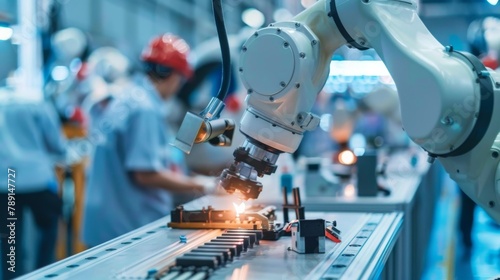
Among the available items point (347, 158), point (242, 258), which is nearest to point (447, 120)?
point (242, 258)

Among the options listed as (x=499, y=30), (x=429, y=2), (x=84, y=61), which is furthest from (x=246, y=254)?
(x=429, y=2)

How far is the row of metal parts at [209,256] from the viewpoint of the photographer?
162 centimetres

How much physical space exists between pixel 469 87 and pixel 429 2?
291 inches

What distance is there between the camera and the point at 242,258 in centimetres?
186

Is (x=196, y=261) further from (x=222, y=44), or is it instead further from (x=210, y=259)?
(x=222, y=44)

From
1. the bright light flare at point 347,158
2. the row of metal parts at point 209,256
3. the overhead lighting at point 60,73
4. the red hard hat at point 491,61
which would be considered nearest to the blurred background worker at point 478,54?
the red hard hat at point 491,61

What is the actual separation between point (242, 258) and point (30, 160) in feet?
11.1

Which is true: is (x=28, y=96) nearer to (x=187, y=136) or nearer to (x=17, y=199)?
(x=17, y=199)

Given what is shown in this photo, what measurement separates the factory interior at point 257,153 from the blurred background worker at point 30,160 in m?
0.01

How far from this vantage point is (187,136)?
1.91 meters

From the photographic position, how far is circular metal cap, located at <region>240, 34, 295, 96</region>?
1.92m

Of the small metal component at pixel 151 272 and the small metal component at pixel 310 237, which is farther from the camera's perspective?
the small metal component at pixel 310 237

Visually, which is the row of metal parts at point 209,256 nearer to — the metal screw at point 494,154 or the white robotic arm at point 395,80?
the white robotic arm at point 395,80

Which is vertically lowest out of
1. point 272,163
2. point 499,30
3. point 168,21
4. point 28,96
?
point 272,163
